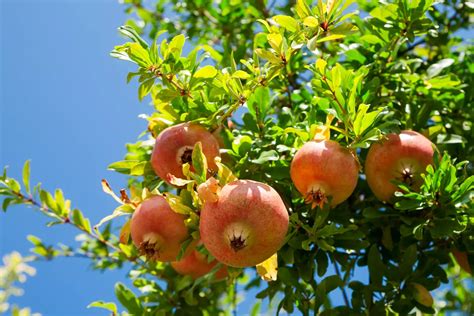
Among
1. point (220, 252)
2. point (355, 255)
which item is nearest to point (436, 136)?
point (355, 255)

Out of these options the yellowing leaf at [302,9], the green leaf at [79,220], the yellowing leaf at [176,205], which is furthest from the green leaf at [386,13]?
the green leaf at [79,220]

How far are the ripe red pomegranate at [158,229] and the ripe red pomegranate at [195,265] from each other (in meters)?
0.36

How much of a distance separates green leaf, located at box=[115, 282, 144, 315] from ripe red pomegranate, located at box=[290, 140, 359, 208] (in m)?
0.94

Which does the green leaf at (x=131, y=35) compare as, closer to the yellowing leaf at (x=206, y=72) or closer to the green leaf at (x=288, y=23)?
the yellowing leaf at (x=206, y=72)

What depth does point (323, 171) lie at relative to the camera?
1.44 metres

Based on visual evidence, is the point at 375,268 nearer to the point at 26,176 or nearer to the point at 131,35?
the point at 131,35

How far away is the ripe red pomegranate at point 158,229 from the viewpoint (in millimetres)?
1530

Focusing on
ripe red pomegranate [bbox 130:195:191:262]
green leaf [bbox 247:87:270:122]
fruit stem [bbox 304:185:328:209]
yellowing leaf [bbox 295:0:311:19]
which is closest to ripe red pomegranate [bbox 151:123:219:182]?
ripe red pomegranate [bbox 130:195:191:262]

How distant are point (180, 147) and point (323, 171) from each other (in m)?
0.45

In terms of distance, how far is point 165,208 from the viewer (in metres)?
1.54

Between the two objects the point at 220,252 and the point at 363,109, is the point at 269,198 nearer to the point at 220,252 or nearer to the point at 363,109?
the point at 220,252

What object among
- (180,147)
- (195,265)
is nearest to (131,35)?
→ (180,147)

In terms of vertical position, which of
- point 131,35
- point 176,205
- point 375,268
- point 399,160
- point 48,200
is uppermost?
point 131,35

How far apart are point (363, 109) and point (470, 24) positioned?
1.70 m
